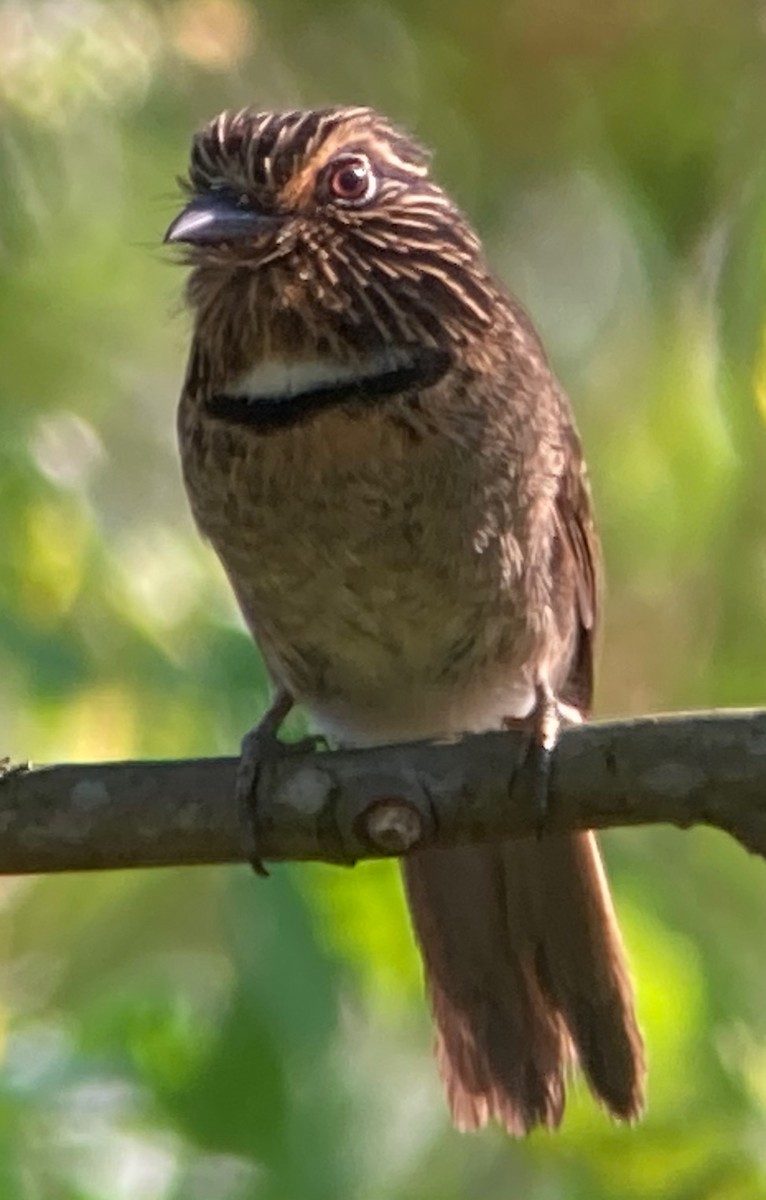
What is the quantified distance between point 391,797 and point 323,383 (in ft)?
2.12

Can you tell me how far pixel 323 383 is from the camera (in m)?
3.03

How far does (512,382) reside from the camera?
315cm

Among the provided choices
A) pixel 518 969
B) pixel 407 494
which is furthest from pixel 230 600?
pixel 518 969

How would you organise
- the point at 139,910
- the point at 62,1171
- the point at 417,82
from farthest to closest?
the point at 417,82
the point at 139,910
the point at 62,1171

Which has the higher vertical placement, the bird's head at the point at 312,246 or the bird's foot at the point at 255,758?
the bird's head at the point at 312,246

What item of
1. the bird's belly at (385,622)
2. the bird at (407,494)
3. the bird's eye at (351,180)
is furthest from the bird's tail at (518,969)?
the bird's eye at (351,180)

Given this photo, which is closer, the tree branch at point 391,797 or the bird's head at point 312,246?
the tree branch at point 391,797

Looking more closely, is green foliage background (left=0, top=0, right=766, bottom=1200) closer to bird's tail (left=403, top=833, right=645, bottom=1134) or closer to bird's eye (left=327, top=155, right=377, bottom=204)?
bird's tail (left=403, top=833, right=645, bottom=1134)

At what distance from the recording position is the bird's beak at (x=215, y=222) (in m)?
2.96

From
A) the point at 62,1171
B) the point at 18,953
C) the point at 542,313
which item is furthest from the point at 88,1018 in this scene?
the point at 542,313

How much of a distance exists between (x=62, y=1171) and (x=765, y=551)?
3.99ft

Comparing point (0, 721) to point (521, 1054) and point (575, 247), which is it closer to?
point (521, 1054)

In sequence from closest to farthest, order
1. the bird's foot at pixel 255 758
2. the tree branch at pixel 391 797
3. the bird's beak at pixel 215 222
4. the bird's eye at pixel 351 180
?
the tree branch at pixel 391 797 < the bird's foot at pixel 255 758 < the bird's beak at pixel 215 222 < the bird's eye at pixel 351 180

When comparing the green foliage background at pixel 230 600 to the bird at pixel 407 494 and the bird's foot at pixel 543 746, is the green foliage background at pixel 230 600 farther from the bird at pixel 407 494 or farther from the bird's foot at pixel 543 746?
the bird's foot at pixel 543 746
